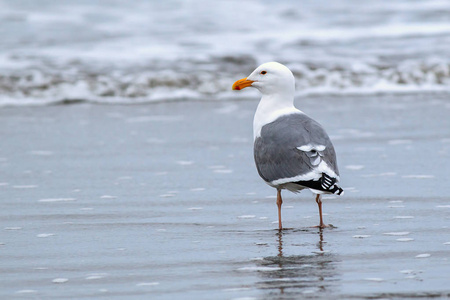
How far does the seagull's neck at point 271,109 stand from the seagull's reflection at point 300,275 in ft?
Answer: 4.37

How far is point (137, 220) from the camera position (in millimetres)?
5785

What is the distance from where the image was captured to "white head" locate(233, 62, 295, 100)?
6.15 m

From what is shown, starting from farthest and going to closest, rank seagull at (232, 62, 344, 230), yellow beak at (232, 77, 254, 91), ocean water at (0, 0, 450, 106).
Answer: ocean water at (0, 0, 450, 106) < yellow beak at (232, 77, 254, 91) < seagull at (232, 62, 344, 230)

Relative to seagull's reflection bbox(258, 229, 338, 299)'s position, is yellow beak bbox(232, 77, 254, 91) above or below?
above

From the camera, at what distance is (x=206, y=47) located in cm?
1725

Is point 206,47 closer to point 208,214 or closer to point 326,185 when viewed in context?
point 208,214

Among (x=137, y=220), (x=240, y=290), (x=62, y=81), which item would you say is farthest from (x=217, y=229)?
(x=62, y=81)

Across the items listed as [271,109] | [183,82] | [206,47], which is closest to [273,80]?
[271,109]

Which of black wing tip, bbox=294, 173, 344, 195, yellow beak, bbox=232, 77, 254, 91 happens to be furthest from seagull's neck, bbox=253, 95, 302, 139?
black wing tip, bbox=294, 173, 344, 195

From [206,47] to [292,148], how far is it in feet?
39.4

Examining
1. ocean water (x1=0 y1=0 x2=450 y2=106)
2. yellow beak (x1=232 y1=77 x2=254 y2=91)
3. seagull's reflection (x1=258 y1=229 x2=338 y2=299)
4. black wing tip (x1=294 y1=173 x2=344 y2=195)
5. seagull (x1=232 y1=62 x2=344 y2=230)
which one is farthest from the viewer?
ocean water (x1=0 y1=0 x2=450 y2=106)

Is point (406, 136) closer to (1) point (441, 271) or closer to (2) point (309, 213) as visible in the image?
(2) point (309, 213)

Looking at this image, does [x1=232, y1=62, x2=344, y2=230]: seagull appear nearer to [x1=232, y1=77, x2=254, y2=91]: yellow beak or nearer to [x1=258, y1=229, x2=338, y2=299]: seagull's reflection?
[x1=232, y1=77, x2=254, y2=91]: yellow beak

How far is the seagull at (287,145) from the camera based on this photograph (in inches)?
205
